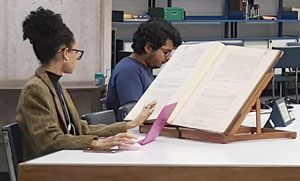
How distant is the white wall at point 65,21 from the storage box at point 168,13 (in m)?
3.05

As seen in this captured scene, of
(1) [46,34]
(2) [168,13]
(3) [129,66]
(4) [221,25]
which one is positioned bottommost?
(4) [221,25]

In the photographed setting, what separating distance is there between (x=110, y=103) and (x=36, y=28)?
100 cm

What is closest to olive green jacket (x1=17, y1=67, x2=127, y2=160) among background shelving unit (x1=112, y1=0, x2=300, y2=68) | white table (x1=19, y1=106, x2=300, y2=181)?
white table (x1=19, y1=106, x2=300, y2=181)

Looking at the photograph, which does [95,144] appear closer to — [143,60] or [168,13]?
[143,60]

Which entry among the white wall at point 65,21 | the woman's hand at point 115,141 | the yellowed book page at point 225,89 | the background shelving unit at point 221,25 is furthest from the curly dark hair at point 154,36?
the background shelving unit at point 221,25

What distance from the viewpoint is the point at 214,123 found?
192 centimetres

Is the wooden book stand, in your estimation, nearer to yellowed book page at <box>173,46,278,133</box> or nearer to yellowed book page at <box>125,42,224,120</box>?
yellowed book page at <box>173,46,278,133</box>

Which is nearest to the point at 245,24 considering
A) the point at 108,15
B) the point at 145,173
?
the point at 108,15

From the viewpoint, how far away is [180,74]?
2150mm

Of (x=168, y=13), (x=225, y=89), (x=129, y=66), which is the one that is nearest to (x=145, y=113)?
(x=225, y=89)

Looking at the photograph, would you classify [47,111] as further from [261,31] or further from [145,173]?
[261,31]

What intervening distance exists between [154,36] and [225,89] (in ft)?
4.22

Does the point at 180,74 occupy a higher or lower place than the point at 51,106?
higher

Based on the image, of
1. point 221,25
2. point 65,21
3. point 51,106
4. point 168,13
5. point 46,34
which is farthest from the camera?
point 221,25
